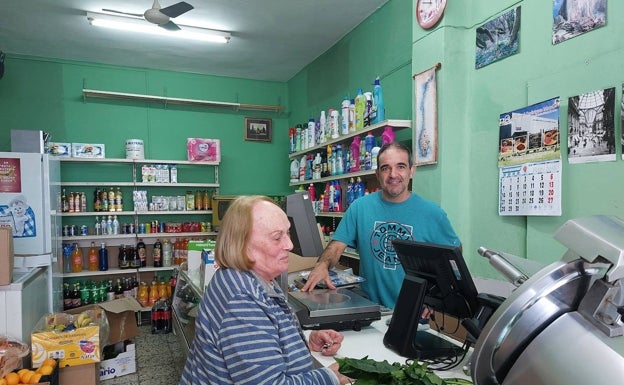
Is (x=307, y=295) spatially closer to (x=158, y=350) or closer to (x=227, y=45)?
(x=158, y=350)

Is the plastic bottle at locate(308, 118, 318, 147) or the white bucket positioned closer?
the plastic bottle at locate(308, 118, 318, 147)

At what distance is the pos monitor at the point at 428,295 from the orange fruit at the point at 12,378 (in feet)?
7.19

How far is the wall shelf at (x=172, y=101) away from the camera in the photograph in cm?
549

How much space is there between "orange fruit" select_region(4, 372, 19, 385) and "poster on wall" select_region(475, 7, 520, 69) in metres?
3.41

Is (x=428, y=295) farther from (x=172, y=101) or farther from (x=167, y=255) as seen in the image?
(x=172, y=101)

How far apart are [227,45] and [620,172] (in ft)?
14.1

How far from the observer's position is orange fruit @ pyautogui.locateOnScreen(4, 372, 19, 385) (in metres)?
2.33

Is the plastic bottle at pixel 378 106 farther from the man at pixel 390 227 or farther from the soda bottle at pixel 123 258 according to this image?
the soda bottle at pixel 123 258

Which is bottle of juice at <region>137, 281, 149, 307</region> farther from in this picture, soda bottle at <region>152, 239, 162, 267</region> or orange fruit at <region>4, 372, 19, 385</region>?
orange fruit at <region>4, 372, 19, 385</region>

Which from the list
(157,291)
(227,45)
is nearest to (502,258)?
(227,45)

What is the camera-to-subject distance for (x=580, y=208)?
6.87 ft

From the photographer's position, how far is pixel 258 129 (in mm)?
6461

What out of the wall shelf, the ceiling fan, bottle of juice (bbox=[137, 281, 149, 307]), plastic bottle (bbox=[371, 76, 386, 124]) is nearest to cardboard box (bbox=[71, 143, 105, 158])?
the wall shelf

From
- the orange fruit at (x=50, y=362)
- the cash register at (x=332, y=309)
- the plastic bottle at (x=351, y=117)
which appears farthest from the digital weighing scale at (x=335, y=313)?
the plastic bottle at (x=351, y=117)
